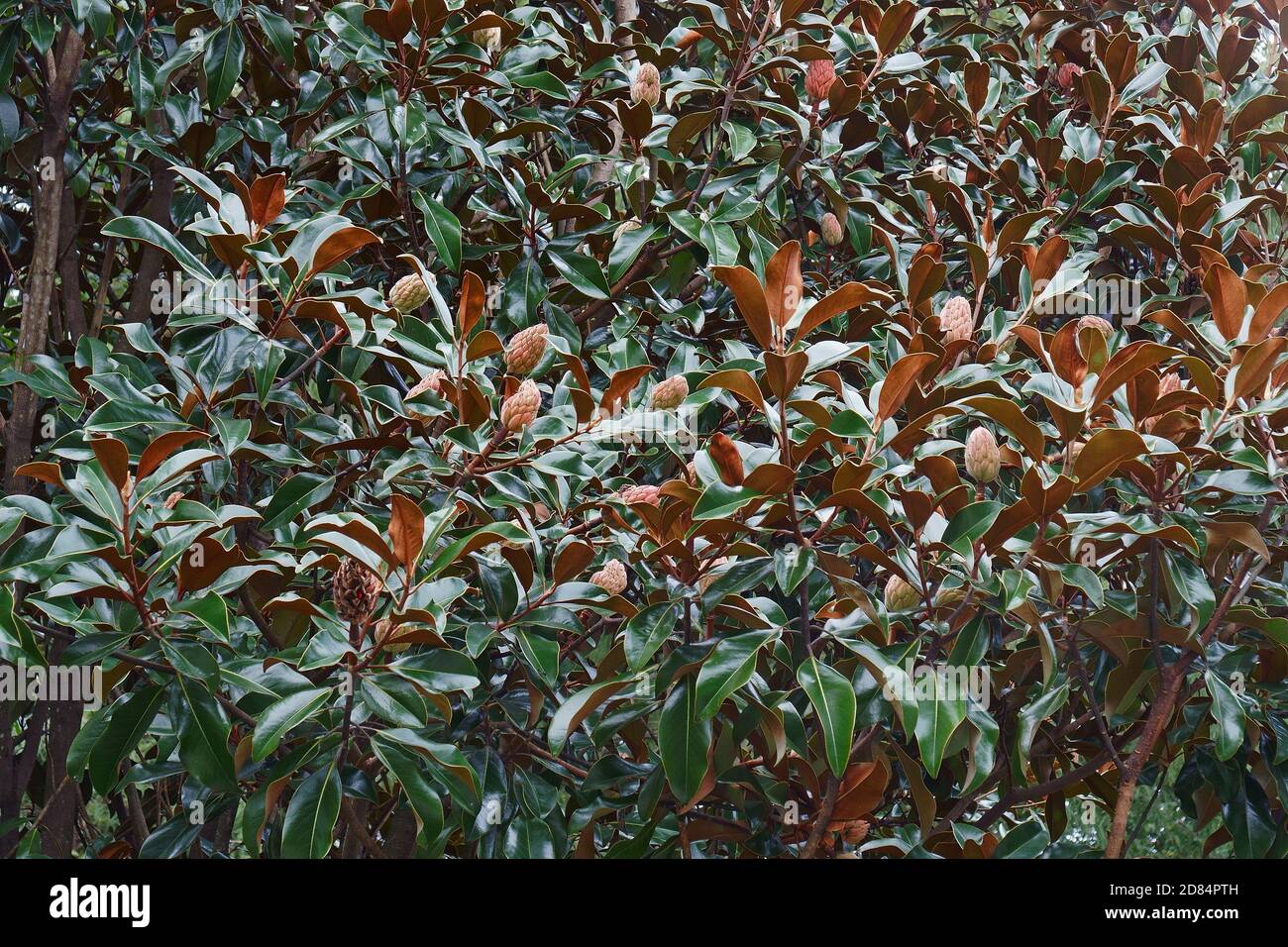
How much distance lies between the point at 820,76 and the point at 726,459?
102 cm

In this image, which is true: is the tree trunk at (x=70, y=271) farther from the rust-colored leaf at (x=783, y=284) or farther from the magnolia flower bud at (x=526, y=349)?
the rust-colored leaf at (x=783, y=284)

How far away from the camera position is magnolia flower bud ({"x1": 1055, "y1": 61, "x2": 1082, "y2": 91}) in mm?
2475

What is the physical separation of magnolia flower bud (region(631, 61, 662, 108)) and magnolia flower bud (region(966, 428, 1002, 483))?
91 centimetres

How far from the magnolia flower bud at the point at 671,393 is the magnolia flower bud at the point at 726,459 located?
8.7 inches

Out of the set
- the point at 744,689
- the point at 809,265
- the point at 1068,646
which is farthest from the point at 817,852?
the point at 809,265

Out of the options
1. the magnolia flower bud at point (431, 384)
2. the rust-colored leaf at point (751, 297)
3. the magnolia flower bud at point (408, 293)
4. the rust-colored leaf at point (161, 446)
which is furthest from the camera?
the magnolia flower bud at point (408, 293)

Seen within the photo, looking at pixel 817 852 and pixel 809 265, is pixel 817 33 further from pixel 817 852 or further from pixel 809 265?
pixel 817 852

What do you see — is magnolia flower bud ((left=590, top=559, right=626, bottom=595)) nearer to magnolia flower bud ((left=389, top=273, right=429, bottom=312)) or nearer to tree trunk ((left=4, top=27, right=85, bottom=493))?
magnolia flower bud ((left=389, top=273, right=429, bottom=312))

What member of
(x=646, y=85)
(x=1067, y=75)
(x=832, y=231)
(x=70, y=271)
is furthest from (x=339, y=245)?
(x=1067, y=75)

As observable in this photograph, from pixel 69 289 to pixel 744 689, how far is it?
1.76 m

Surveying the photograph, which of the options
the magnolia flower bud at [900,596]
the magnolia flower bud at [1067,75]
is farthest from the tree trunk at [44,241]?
the magnolia flower bud at [1067,75]

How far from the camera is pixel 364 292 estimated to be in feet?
5.14

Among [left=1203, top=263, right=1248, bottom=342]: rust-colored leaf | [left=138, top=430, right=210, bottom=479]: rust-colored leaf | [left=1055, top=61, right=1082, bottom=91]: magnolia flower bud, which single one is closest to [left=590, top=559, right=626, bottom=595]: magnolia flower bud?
[left=138, top=430, right=210, bottom=479]: rust-colored leaf

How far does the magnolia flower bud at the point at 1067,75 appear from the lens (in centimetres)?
247
